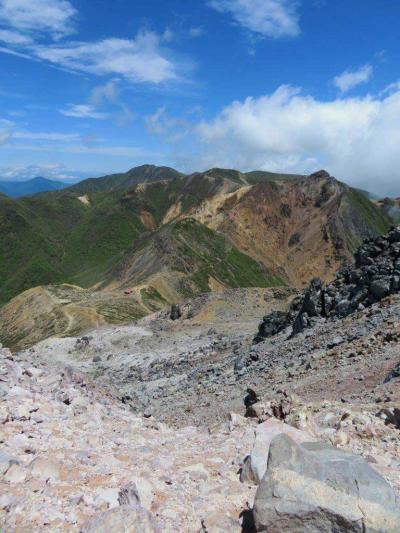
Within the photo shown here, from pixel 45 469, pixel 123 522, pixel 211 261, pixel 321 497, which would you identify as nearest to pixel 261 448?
pixel 321 497

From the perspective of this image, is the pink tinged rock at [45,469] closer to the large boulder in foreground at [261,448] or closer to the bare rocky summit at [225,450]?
the bare rocky summit at [225,450]

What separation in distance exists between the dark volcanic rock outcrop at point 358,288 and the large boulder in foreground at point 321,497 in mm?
24124

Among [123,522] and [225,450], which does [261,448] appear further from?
[123,522]

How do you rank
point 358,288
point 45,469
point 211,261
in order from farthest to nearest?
point 211,261, point 358,288, point 45,469

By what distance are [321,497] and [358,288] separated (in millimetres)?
27303

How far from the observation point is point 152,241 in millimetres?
146625

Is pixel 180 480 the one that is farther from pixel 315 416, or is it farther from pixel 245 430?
pixel 315 416

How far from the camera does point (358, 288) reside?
33875 mm

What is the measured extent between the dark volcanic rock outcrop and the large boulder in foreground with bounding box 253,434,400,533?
24124 millimetres

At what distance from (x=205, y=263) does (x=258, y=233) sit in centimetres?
5285

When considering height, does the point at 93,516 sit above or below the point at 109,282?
above

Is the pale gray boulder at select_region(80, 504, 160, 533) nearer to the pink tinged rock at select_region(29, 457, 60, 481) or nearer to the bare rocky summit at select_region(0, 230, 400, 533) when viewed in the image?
the bare rocky summit at select_region(0, 230, 400, 533)

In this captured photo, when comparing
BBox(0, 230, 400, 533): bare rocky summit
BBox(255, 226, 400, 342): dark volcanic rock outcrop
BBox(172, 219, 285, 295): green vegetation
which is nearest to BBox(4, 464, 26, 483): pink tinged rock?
BBox(0, 230, 400, 533): bare rocky summit

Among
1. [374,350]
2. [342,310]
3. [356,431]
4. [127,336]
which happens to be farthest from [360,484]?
[127,336]
